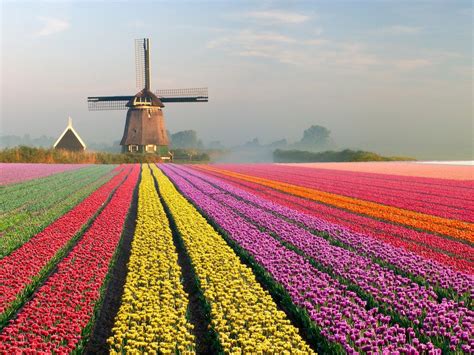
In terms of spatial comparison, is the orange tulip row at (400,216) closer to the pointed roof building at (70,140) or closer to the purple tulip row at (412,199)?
the purple tulip row at (412,199)

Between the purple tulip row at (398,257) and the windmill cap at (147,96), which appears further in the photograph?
the windmill cap at (147,96)

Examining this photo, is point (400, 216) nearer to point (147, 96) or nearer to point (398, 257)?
point (398, 257)

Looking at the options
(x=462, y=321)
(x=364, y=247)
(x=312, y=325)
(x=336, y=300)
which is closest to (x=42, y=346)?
(x=312, y=325)

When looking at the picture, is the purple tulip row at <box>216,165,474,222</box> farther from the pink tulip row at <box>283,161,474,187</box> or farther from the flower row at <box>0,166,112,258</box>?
the flower row at <box>0,166,112,258</box>

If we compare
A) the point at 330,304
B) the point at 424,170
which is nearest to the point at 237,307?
the point at 330,304

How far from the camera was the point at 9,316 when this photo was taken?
337 inches

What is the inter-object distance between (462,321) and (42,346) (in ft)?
20.2

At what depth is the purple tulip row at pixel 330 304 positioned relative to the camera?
22.3 ft

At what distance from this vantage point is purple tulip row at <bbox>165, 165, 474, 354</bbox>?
25.2ft

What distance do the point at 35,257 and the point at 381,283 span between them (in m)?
8.01

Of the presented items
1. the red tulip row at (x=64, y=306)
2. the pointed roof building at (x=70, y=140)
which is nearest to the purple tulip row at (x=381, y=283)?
the red tulip row at (x=64, y=306)

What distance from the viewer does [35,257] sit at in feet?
38.5

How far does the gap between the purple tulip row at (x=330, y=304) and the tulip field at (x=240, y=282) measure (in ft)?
0.09

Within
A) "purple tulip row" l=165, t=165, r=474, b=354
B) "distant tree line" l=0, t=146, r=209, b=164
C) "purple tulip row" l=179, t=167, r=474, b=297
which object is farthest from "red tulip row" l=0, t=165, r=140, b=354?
"distant tree line" l=0, t=146, r=209, b=164
